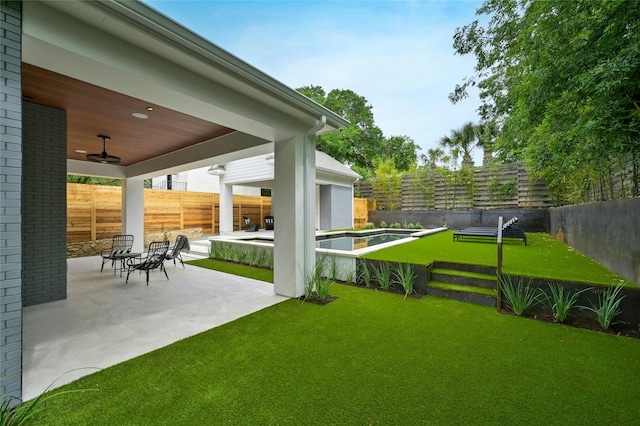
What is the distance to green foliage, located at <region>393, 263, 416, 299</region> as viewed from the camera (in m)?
4.59

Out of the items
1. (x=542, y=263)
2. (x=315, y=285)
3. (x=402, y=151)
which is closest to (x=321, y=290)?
(x=315, y=285)

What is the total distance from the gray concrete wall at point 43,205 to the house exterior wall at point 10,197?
10.4 feet

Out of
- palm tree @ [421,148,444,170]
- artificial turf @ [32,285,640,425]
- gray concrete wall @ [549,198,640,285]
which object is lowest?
artificial turf @ [32,285,640,425]

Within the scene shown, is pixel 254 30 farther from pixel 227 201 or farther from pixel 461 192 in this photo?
pixel 461 192

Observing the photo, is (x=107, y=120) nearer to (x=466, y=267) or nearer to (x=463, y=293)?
(x=463, y=293)

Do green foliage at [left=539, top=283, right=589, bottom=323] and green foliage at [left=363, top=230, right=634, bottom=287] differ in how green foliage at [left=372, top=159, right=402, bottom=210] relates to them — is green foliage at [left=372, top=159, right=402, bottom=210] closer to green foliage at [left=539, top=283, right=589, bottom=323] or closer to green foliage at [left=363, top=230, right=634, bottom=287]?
green foliage at [left=363, top=230, right=634, bottom=287]

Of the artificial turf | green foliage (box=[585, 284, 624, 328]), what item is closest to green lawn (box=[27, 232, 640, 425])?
the artificial turf

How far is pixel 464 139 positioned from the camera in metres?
21.2

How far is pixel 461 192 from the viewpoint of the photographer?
43.1 ft

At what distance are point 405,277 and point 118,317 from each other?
435cm

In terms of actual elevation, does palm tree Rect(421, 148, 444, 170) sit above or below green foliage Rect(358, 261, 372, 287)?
above

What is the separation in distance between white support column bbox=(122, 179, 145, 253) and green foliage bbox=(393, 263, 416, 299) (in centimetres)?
880

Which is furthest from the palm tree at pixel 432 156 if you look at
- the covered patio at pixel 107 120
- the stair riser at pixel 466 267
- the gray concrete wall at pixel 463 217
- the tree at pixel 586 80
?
the covered patio at pixel 107 120

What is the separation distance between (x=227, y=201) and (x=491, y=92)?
511 inches
